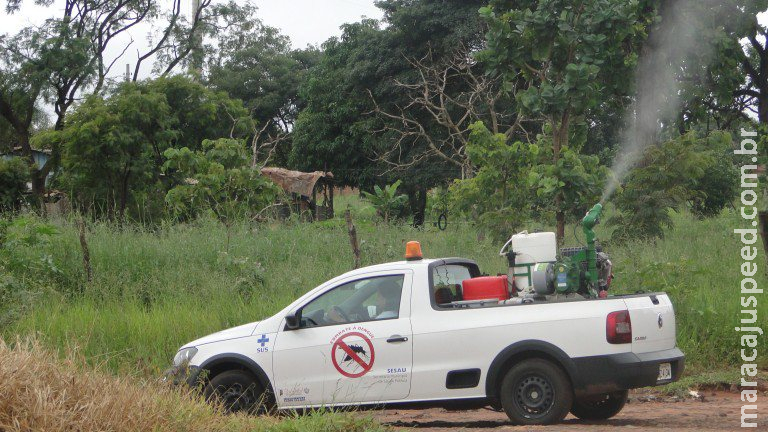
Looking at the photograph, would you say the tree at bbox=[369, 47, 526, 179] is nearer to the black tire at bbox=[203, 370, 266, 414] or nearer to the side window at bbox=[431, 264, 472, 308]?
the side window at bbox=[431, 264, 472, 308]

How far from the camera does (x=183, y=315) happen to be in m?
12.4

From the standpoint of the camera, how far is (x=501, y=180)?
15.2 meters

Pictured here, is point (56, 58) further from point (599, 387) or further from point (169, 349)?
point (599, 387)

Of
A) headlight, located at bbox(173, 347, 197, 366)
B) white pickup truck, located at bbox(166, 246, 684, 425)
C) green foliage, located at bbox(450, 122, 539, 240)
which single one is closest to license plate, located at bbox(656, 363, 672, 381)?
white pickup truck, located at bbox(166, 246, 684, 425)

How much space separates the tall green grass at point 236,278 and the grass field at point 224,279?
20mm

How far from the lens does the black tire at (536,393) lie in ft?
24.6

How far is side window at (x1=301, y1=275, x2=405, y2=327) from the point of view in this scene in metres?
8.35

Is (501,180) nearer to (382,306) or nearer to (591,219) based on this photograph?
(591,219)

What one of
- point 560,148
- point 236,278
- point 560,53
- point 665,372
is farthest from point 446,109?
point 665,372

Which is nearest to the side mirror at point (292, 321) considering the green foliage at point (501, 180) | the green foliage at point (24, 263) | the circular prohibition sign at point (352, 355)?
the circular prohibition sign at point (352, 355)

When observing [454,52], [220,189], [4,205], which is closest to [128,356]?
[220,189]

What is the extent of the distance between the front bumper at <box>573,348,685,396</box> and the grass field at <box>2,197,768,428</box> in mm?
3934

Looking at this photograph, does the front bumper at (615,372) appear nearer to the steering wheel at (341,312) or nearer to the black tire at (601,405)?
the black tire at (601,405)

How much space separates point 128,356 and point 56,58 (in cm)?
2038
